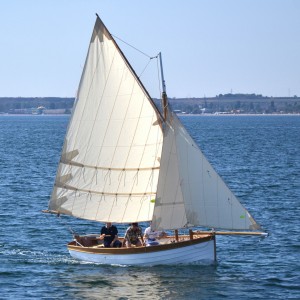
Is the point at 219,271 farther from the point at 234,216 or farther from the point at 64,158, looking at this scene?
the point at 64,158

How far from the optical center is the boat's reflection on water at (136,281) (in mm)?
40219

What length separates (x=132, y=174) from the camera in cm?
4638

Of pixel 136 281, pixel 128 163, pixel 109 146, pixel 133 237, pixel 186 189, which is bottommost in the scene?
pixel 136 281

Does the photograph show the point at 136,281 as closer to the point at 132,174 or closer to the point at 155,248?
the point at 155,248

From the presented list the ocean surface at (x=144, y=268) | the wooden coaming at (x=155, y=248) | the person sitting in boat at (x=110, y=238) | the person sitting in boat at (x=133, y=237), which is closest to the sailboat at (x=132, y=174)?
the wooden coaming at (x=155, y=248)

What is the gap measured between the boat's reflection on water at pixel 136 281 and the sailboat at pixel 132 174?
61 centimetres

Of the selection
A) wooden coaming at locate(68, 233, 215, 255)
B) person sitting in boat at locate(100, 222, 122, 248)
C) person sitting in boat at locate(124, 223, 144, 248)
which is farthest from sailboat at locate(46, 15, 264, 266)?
person sitting in boat at locate(124, 223, 144, 248)

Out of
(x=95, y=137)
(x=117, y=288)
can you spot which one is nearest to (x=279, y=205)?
(x=95, y=137)

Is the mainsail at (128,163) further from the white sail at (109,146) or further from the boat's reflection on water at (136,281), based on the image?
the boat's reflection on water at (136,281)

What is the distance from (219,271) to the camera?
4422 centimetres

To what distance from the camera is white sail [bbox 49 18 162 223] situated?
1807 inches

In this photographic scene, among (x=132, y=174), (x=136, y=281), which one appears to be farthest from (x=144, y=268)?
(x=132, y=174)

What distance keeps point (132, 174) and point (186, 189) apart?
3.08 meters

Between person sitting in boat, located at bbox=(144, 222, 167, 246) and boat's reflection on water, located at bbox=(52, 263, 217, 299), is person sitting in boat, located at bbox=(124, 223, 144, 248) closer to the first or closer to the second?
person sitting in boat, located at bbox=(144, 222, 167, 246)
